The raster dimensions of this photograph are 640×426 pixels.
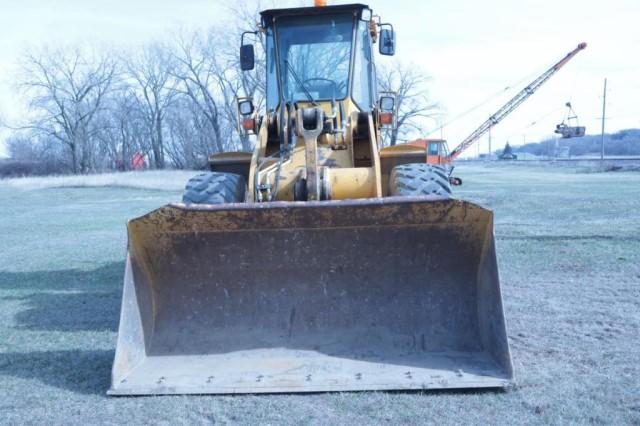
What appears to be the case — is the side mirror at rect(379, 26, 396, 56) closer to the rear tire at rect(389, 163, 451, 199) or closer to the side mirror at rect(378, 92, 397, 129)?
the side mirror at rect(378, 92, 397, 129)

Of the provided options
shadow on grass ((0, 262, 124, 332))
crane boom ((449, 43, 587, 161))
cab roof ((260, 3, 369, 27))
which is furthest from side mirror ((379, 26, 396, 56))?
crane boom ((449, 43, 587, 161))

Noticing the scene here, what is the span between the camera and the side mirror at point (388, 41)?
6.04 meters

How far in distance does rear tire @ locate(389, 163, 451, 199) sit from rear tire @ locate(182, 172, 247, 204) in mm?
1446

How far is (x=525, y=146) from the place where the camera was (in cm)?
13838

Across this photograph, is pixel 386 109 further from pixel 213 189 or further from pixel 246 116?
pixel 213 189

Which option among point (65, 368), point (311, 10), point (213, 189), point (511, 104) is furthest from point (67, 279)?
point (511, 104)

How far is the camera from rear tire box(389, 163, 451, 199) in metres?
4.83

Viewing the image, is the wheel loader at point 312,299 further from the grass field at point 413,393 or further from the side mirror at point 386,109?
the side mirror at point 386,109

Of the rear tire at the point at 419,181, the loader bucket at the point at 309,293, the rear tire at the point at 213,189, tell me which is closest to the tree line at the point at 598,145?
the rear tire at the point at 419,181

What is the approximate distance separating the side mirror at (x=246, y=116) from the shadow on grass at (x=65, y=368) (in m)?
2.65

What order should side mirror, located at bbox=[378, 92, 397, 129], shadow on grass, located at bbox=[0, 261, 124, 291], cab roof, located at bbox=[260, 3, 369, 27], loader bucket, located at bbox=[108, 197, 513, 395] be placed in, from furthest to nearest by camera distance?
shadow on grass, located at bbox=[0, 261, 124, 291]
side mirror, located at bbox=[378, 92, 397, 129]
cab roof, located at bbox=[260, 3, 369, 27]
loader bucket, located at bbox=[108, 197, 513, 395]

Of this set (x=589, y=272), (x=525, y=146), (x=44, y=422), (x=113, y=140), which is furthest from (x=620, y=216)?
(x=525, y=146)

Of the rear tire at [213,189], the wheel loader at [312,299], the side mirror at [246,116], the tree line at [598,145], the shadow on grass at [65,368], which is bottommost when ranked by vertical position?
the tree line at [598,145]

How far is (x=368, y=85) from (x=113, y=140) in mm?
65227
